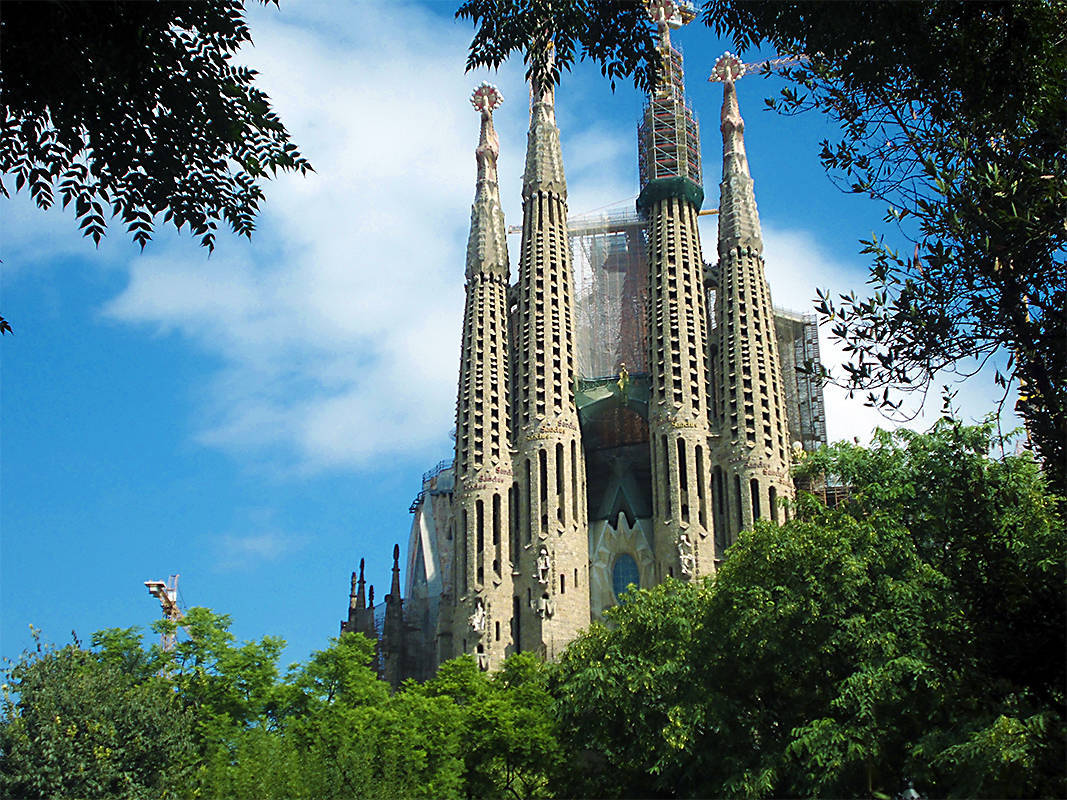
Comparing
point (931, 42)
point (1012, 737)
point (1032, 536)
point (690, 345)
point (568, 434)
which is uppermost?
point (690, 345)

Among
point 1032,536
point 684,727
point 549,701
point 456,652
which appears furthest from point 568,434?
point 1032,536

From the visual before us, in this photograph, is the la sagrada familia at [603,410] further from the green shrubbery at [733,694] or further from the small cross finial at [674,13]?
the green shrubbery at [733,694]

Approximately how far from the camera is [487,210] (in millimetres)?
61719

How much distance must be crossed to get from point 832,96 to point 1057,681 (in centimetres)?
663

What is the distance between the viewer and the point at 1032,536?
1928 centimetres

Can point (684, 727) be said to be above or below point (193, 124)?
below

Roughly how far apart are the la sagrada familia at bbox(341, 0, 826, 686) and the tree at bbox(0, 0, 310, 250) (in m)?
40.5

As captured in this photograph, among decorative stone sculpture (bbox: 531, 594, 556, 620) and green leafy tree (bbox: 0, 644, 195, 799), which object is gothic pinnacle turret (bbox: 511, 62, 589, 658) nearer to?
decorative stone sculpture (bbox: 531, 594, 556, 620)

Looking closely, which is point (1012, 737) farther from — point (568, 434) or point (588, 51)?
point (568, 434)

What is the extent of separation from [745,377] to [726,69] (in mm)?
16429

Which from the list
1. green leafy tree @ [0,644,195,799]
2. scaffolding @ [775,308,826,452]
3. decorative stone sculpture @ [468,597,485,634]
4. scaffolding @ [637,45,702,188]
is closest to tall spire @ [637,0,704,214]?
scaffolding @ [637,45,702,188]

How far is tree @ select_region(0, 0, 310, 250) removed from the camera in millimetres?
10938

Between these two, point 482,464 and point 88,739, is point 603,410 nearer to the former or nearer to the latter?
point 482,464

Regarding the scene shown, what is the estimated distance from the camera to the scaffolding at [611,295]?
214 ft
